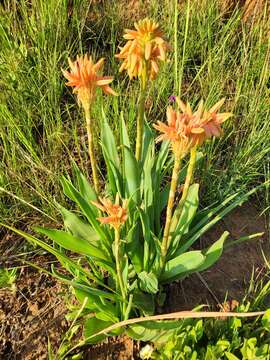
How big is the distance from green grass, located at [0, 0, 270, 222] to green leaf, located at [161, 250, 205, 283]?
1.77ft

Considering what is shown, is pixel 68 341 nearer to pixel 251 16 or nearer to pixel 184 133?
pixel 184 133

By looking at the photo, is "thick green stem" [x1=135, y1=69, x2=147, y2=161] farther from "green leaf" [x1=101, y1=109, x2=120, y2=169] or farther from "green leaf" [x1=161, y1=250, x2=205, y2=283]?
"green leaf" [x1=161, y1=250, x2=205, y2=283]

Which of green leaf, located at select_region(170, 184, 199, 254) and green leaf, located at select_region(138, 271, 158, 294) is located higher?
green leaf, located at select_region(170, 184, 199, 254)

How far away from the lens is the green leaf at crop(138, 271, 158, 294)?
1233 millimetres

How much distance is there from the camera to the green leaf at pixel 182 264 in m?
1.20

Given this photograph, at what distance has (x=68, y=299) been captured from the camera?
146 cm

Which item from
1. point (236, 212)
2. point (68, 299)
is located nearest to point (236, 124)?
point (236, 212)

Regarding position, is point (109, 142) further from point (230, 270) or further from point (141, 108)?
point (230, 270)

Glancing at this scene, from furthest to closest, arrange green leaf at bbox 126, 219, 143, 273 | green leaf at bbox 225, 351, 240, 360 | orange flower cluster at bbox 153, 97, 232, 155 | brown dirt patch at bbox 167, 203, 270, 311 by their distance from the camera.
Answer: brown dirt patch at bbox 167, 203, 270, 311
green leaf at bbox 126, 219, 143, 273
green leaf at bbox 225, 351, 240, 360
orange flower cluster at bbox 153, 97, 232, 155

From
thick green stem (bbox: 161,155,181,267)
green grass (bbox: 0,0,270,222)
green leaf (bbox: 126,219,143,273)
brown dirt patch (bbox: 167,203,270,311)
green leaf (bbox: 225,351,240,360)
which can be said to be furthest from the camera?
green grass (bbox: 0,0,270,222)

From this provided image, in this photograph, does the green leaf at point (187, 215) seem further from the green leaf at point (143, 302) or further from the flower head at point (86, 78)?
the flower head at point (86, 78)

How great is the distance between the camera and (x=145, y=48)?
1003mm

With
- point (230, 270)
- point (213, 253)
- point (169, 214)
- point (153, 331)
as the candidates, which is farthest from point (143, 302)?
point (230, 270)

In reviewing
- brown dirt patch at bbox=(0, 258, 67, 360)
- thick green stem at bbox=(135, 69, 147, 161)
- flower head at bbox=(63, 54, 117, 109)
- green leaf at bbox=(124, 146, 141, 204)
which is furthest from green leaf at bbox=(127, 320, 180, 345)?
flower head at bbox=(63, 54, 117, 109)
